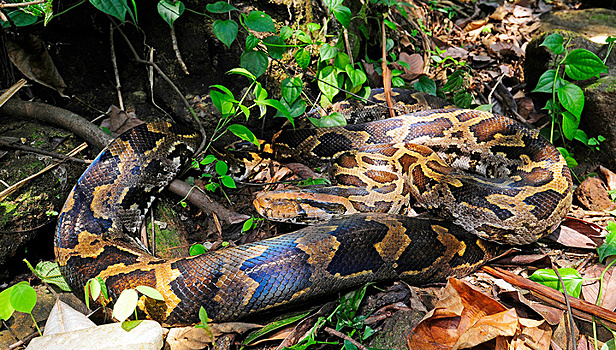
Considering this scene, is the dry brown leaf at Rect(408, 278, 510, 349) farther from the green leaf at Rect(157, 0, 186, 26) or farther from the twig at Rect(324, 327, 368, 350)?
the green leaf at Rect(157, 0, 186, 26)

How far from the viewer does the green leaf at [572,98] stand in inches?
206

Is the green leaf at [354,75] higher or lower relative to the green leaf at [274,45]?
lower

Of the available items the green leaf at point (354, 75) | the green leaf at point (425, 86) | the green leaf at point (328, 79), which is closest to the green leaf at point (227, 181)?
the green leaf at point (328, 79)

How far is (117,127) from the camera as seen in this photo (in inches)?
199

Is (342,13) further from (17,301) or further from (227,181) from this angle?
(17,301)

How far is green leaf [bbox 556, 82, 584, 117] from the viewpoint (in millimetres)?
5234

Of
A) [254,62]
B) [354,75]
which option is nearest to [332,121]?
[354,75]

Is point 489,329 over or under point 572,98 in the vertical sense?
under

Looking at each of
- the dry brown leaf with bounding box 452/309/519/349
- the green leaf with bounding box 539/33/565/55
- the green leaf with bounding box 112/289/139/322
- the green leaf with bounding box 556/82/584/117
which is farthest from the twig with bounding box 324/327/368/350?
the green leaf with bounding box 539/33/565/55

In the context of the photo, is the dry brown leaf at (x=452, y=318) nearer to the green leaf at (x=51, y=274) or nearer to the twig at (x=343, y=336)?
the twig at (x=343, y=336)

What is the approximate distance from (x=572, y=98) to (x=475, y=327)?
3871 mm

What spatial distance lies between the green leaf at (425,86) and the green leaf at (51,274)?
228 inches

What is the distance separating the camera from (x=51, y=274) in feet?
12.9

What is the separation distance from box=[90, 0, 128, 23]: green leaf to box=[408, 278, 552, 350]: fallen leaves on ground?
12.0 feet
